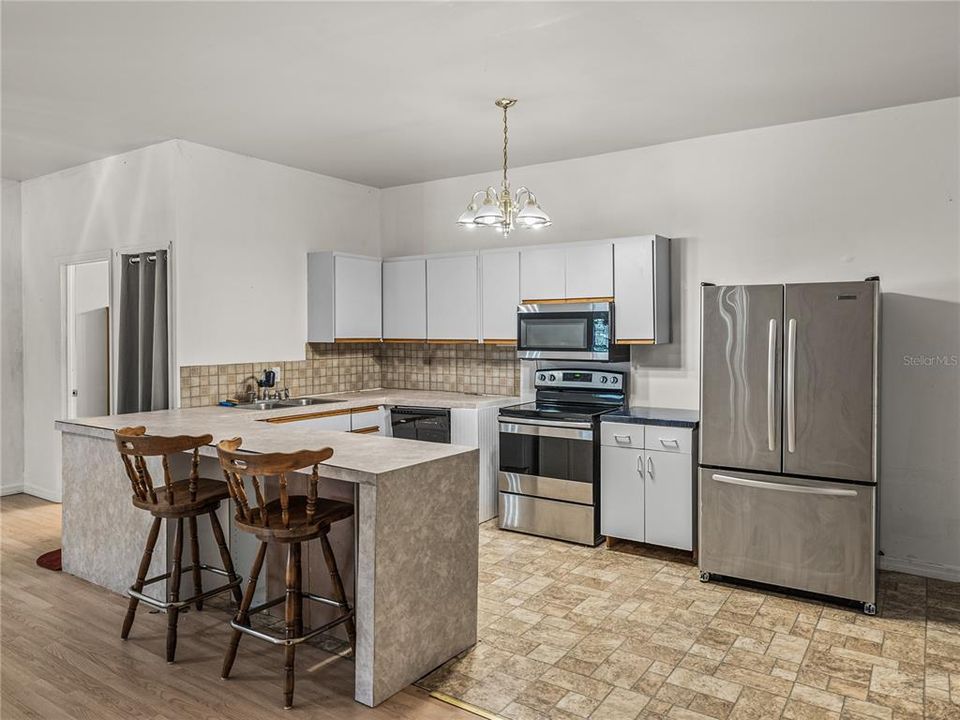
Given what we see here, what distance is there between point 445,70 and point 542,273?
72.0 inches

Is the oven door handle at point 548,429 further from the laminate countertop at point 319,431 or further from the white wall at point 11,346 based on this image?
the white wall at point 11,346

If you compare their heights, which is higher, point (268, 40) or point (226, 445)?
point (268, 40)

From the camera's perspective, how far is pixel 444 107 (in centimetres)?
393

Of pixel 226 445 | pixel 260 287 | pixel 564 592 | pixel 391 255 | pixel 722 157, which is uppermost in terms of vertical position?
pixel 722 157

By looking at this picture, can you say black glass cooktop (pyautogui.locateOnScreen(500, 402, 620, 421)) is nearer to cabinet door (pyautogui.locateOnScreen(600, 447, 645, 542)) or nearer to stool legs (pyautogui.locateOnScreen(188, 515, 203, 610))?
cabinet door (pyautogui.locateOnScreen(600, 447, 645, 542))

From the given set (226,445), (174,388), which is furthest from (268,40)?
(174,388)

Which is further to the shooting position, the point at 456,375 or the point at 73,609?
the point at 456,375

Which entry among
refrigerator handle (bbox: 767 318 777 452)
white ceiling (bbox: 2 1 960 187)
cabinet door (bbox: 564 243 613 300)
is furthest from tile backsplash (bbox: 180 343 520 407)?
refrigerator handle (bbox: 767 318 777 452)

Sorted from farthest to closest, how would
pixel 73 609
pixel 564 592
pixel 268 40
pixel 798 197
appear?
pixel 798 197 < pixel 564 592 < pixel 73 609 < pixel 268 40

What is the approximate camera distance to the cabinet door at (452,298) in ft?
17.3

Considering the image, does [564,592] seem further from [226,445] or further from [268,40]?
[268,40]

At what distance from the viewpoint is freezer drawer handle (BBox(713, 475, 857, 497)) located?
347 centimetres

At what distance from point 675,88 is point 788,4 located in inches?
37.1

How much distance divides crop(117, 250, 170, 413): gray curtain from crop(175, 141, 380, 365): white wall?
0.21 m
